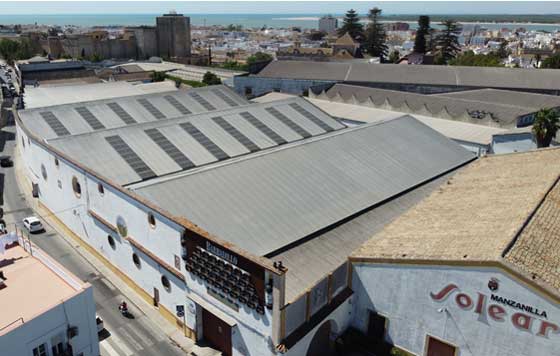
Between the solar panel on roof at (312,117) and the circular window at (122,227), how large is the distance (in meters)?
26.1

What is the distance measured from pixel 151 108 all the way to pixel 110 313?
29764 mm

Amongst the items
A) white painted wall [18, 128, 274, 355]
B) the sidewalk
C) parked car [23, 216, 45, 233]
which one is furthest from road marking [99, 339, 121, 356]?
parked car [23, 216, 45, 233]

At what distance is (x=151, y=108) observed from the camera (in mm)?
54219

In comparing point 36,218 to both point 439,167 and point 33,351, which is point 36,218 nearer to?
point 33,351

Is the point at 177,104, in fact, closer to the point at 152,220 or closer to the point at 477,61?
the point at 152,220

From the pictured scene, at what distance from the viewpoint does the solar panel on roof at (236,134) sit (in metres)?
42.6

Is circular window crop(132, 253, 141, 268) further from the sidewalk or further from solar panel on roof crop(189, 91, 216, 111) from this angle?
solar panel on roof crop(189, 91, 216, 111)

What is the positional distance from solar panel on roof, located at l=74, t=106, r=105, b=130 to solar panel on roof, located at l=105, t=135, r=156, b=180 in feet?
35.7

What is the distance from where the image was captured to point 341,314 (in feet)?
86.7

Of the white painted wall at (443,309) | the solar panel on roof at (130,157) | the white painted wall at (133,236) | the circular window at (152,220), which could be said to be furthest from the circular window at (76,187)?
the white painted wall at (443,309)

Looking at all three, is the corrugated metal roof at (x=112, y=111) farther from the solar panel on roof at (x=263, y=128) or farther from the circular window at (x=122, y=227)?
the circular window at (x=122, y=227)

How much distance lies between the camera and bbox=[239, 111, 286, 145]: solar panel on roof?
45.1m

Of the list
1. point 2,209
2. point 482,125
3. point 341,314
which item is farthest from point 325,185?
point 482,125

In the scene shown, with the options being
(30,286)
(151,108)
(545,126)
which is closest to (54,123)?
(151,108)
